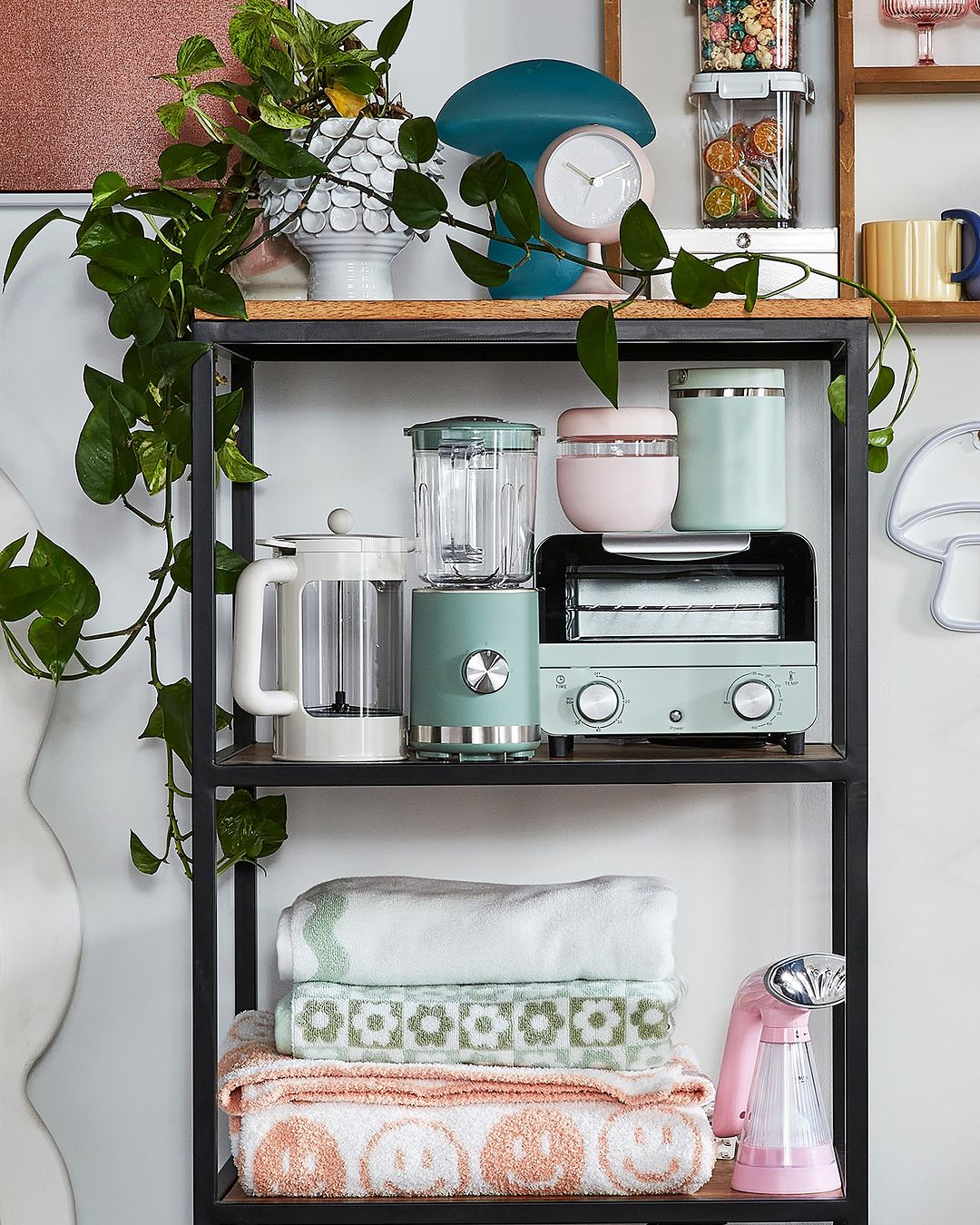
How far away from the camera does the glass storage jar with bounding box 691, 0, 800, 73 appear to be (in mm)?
1308

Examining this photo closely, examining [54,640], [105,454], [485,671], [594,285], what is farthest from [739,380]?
[54,640]

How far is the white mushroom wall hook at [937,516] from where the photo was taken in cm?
142

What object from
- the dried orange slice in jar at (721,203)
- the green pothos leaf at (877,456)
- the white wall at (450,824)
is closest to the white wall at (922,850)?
Result: the white wall at (450,824)

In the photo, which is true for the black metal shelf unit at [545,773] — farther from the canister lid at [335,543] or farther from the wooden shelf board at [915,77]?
the wooden shelf board at [915,77]

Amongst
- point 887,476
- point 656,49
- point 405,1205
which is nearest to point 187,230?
point 656,49

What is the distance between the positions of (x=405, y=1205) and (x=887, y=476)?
2.96ft

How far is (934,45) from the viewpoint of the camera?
141 centimetres

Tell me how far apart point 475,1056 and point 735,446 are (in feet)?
2.03

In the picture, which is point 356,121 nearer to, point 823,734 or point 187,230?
point 187,230

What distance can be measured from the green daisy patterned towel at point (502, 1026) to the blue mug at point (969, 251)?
2.58 ft

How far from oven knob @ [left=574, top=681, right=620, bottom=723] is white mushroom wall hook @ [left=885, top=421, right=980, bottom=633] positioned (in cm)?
44

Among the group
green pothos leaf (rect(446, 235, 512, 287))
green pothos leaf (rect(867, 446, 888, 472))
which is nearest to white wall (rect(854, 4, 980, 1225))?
green pothos leaf (rect(867, 446, 888, 472))

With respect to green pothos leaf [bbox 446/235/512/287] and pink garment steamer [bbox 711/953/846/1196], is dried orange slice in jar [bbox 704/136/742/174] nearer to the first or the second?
green pothos leaf [bbox 446/235/512/287]

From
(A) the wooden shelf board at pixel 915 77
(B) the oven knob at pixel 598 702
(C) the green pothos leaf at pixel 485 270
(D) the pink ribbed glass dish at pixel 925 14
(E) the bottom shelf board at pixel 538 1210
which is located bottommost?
(E) the bottom shelf board at pixel 538 1210
